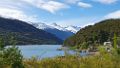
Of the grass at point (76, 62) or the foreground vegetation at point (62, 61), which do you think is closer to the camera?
the foreground vegetation at point (62, 61)

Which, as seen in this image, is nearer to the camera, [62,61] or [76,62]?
[76,62]

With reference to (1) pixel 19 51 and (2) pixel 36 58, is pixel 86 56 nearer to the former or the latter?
(2) pixel 36 58

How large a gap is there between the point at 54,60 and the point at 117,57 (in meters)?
1.73

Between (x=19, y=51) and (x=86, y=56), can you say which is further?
(x=86, y=56)

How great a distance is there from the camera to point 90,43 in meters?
8.63

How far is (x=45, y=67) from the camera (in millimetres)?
8742

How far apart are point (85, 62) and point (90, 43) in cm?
70

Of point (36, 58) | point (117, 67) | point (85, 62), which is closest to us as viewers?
point (117, 67)

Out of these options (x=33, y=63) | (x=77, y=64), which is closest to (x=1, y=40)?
(x=33, y=63)

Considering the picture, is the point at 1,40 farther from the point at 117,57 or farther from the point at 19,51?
the point at 117,57

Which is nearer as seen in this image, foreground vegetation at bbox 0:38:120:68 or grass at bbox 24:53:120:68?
foreground vegetation at bbox 0:38:120:68

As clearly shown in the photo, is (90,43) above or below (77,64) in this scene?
above

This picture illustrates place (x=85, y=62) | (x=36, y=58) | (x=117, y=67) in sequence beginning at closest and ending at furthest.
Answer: (x=117, y=67) → (x=85, y=62) → (x=36, y=58)

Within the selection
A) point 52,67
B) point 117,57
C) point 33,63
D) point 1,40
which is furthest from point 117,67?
point 1,40
